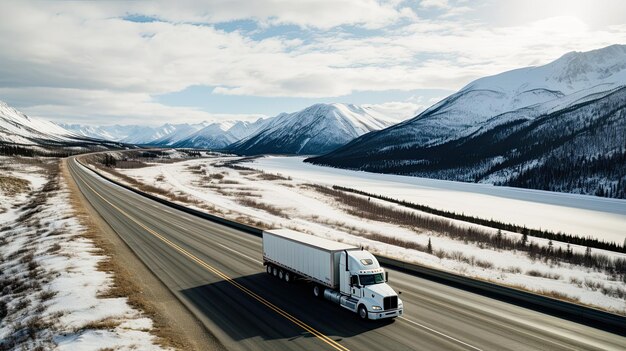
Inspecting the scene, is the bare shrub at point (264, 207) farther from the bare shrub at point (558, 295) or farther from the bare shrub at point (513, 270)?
the bare shrub at point (558, 295)

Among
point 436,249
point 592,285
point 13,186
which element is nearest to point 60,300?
point 436,249

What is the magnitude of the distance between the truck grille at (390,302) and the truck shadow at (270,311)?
0.82m

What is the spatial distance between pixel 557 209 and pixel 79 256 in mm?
90735

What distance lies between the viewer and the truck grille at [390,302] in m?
19.2

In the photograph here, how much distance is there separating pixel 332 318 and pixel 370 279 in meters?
2.67

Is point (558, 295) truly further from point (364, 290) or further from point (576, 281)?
point (364, 290)

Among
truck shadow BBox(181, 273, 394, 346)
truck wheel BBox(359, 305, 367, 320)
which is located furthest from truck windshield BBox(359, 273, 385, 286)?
truck shadow BBox(181, 273, 394, 346)

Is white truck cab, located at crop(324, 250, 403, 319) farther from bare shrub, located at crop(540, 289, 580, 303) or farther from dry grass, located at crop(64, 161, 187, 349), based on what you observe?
bare shrub, located at crop(540, 289, 580, 303)

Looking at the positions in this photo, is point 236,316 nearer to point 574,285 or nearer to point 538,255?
point 574,285

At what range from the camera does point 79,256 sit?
29.0 m

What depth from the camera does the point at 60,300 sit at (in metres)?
20.8

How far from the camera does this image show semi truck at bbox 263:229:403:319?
19.5m

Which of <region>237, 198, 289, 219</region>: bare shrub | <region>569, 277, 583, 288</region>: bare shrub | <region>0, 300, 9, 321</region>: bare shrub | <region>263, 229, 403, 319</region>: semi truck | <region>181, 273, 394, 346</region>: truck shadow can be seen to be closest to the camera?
<region>181, 273, 394, 346</region>: truck shadow

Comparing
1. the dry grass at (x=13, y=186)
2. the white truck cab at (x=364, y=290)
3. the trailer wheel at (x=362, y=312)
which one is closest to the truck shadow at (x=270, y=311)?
the trailer wheel at (x=362, y=312)
